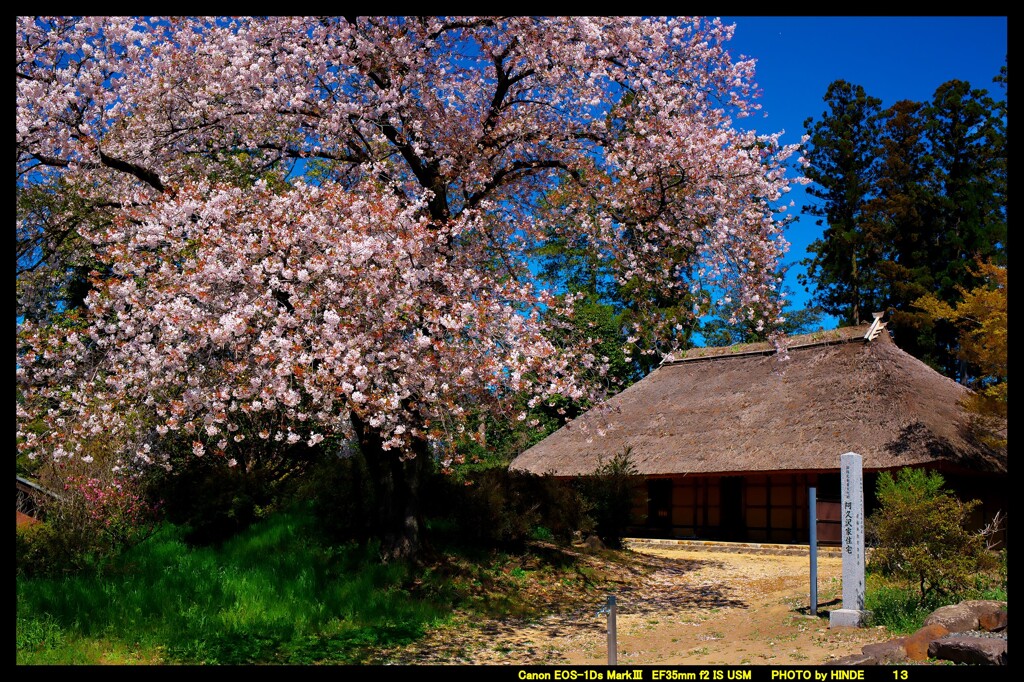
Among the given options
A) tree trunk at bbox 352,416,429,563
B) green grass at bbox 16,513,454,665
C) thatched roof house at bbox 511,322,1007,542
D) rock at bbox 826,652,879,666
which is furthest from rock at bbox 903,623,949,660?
thatched roof house at bbox 511,322,1007,542

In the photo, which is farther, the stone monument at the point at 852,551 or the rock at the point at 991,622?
the stone monument at the point at 852,551

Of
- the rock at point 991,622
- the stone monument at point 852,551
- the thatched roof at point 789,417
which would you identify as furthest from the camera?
the thatched roof at point 789,417

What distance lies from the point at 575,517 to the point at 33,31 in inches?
446

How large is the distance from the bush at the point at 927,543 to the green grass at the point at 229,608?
5.58 meters

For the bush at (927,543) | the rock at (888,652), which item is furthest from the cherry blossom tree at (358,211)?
the rock at (888,652)

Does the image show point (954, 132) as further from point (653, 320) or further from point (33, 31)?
point (33, 31)

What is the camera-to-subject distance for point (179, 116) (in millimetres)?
10961

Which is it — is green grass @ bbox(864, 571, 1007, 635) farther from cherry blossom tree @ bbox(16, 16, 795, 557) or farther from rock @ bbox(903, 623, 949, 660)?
cherry blossom tree @ bbox(16, 16, 795, 557)

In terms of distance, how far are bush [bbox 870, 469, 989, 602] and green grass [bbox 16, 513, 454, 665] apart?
558 cm

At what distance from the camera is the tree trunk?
11562 millimetres

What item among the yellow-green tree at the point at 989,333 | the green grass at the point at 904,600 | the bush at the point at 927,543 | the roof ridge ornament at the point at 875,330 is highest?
the roof ridge ornament at the point at 875,330

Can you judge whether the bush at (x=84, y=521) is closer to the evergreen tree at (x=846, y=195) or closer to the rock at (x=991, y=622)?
the rock at (x=991, y=622)

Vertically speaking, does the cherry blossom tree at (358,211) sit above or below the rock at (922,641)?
above

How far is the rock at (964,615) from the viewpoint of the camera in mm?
7578
